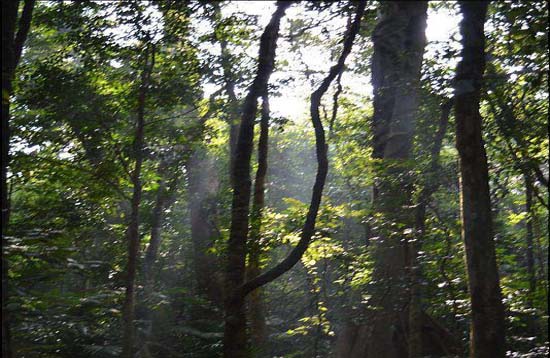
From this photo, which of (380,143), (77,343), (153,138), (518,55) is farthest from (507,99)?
(77,343)

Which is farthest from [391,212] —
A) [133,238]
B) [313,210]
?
[133,238]

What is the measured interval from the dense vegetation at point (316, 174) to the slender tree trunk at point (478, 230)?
0.02 meters

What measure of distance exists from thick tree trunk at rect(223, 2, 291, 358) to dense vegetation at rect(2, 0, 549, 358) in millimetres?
19

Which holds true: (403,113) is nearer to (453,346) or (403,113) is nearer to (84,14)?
(453,346)

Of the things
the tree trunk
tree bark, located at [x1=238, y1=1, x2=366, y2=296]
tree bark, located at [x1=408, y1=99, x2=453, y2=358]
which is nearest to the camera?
tree bark, located at [x1=238, y1=1, x2=366, y2=296]

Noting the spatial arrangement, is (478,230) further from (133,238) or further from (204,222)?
(204,222)

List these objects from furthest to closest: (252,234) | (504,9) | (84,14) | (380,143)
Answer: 1. (380,143)
2. (84,14)
3. (252,234)
4. (504,9)

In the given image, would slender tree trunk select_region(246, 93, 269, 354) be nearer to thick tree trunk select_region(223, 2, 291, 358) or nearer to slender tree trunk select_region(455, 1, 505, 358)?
thick tree trunk select_region(223, 2, 291, 358)

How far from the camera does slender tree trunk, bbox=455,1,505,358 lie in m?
5.79

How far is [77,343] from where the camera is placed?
1094 centimetres

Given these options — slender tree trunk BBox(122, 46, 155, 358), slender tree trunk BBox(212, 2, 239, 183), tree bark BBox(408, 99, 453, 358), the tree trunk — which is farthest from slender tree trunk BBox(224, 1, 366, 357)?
the tree trunk

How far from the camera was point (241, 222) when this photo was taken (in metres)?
7.16

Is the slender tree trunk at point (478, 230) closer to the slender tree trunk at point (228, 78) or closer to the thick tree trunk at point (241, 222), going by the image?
the thick tree trunk at point (241, 222)

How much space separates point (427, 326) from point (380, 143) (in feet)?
11.7
